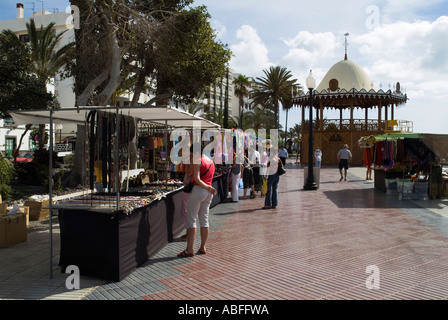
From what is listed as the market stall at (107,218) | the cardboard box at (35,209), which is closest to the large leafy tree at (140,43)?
the cardboard box at (35,209)

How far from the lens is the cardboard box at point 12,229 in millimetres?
6586

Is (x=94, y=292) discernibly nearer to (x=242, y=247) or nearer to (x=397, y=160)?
(x=242, y=247)

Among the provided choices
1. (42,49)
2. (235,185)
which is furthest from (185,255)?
(42,49)

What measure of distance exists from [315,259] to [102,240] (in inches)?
120

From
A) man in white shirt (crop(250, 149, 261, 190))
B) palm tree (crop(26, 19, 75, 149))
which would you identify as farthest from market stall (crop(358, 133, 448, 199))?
palm tree (crop(26, 19, 75, 149))

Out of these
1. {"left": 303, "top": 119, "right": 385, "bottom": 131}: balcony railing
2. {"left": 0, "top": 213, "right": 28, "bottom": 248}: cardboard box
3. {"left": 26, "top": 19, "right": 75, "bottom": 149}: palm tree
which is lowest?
{"left": 0, "top": 213, "right": 28, "bottom": 248}: cardboard box

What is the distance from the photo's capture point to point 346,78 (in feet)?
111

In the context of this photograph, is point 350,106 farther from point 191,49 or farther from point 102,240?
point 102,240

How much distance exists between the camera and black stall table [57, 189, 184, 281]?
191 inches

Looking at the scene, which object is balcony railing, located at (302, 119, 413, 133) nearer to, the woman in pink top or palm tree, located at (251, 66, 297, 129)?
palm tree, located at (251, 66, 297, 129)

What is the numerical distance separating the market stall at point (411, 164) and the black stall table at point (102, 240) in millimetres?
9500

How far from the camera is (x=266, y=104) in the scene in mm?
47594

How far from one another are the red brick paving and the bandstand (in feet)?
76.2
